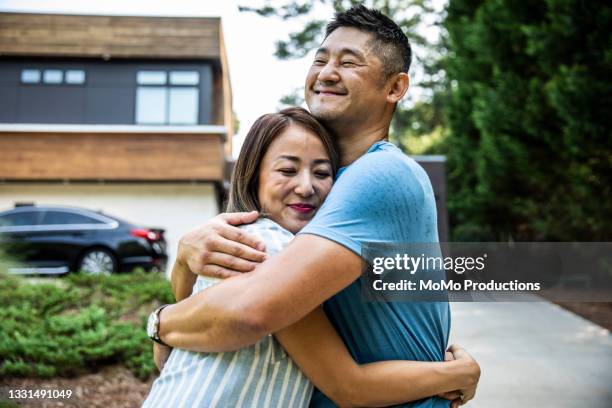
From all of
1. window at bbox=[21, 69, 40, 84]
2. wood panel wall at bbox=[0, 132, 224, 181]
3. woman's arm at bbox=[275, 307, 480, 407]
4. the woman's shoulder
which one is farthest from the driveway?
window at bbox=[21, 69, 40, 84]

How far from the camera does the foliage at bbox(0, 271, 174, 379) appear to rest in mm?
5449

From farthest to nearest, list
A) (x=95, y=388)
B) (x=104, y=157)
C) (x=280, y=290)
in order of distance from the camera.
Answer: (x=104, y=157)
(x=95, y=388)
(x=280, y=290)

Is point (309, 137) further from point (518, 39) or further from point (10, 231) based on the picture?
point (10, 231)

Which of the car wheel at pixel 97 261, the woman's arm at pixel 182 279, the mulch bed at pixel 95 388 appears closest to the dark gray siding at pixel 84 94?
the car wheel at pixel 97 261

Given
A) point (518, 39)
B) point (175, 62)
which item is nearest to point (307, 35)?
point (175, 62)

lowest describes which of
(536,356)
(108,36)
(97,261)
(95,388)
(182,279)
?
(97,261)

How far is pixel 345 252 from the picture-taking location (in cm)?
140

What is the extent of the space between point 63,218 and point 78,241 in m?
0.64

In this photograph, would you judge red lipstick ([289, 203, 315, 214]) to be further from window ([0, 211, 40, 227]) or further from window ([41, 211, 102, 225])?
window ([0, 211, 40, 227])

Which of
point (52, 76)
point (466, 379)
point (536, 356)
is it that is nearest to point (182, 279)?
point (466, 379)

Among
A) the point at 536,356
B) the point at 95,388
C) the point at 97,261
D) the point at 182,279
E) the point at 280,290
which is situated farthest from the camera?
the point at 97,261

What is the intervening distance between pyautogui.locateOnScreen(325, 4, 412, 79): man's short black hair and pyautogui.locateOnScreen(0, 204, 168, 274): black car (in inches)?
444

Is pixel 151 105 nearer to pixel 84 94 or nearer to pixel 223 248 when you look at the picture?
pixel 84 94

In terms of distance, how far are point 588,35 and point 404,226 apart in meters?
9.36
